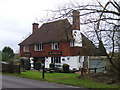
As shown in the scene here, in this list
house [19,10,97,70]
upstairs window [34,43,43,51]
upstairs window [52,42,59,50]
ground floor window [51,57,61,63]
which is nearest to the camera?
house [19,10,97,70]

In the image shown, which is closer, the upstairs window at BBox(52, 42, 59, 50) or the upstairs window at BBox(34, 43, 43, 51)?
the upstairs window at BBox(52, 42, 59, 50)

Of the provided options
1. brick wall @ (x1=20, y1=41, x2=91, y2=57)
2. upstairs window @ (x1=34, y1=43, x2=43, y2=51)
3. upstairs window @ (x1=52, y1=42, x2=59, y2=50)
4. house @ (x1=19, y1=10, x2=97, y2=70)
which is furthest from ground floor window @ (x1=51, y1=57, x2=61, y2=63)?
upstairs window @ (x1=34, y1=43, x2=43, y2=51)

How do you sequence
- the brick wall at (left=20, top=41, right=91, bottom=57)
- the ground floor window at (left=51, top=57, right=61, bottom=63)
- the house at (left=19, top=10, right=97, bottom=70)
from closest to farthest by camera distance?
the house at (left=19, top=10, right=97, bottom=70) → the brick wall at (left=20, top=41, right=91, bottom=57) → the ground floor window at (left=51, top=57, right=61, bottom=63)

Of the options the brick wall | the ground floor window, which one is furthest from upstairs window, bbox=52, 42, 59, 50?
the ground floor window

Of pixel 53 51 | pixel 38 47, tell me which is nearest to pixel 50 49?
pixel 53 51

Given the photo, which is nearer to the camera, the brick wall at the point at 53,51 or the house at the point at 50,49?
the house at the point at 50,49

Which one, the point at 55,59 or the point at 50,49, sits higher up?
the point at 50,49

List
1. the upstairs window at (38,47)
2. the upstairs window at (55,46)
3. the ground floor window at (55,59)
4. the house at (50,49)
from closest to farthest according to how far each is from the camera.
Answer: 1. the house at (50,49)
2. the ground floor window at (55,59)
3. the upstairs window at (55,46)
4. the upstairs window at (38,47)

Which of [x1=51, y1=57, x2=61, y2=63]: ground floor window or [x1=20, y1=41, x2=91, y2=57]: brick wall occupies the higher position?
[x1=20, y1=41, x2=91, y2=57]: brick wall

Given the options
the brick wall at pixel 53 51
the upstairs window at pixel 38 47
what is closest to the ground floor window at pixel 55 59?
the brick wall at pixel 53 51

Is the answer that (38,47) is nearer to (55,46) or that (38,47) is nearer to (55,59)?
(55,46)

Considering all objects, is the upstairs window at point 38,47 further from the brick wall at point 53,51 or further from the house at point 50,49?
the brick wall at point 53,51

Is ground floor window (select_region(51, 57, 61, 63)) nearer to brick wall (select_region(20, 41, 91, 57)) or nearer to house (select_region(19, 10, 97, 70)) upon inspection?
house (select_region(19, 10, 97, 70))

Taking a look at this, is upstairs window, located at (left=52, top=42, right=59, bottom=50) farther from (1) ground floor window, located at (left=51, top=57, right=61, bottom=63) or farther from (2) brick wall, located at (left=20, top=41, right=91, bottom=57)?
(1) ground floor window, located at (left=51, top=57, right=61, bottom=63)
